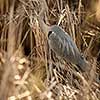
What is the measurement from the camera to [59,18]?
263cm

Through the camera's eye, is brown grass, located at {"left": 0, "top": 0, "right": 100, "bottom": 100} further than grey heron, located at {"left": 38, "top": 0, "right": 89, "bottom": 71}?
No

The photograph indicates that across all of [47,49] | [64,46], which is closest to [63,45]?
[64,46]

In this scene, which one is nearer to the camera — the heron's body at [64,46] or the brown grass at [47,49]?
the brown grass at [47,49]

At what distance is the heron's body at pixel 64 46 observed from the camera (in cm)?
240

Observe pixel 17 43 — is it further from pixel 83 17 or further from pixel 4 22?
pixel 83 17

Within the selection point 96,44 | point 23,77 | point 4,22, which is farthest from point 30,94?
point 96,44

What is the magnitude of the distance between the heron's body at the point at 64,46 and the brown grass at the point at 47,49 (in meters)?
0.06

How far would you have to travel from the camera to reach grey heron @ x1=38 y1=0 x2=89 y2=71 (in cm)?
239

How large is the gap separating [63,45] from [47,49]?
16cm

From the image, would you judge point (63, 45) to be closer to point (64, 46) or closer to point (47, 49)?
point (64, 46)

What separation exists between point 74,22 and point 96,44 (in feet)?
0.70

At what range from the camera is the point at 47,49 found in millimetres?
2551

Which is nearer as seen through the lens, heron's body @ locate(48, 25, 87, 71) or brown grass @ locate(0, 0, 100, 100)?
brown grass @ locate(0, 0, 100, 100)

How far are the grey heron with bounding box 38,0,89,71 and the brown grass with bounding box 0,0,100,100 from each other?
5 cm
